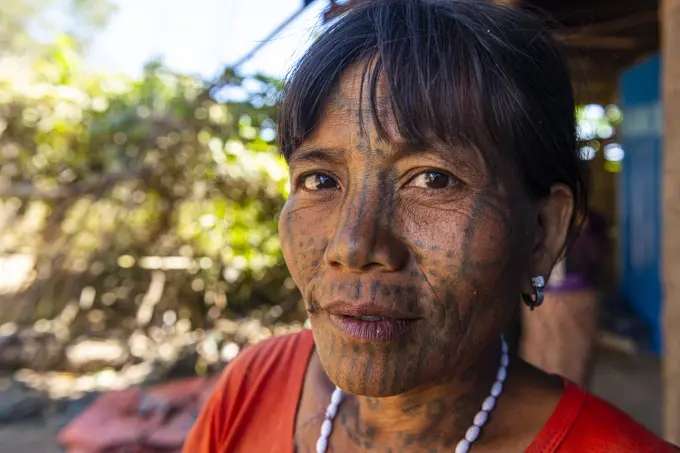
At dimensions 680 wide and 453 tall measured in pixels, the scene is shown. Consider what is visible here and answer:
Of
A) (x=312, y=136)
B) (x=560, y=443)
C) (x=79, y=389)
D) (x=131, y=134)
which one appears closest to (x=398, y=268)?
(x=312, y=136)

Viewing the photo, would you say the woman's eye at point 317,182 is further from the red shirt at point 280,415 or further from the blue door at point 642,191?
the blue door at point 642,191

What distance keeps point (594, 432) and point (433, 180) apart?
564mm

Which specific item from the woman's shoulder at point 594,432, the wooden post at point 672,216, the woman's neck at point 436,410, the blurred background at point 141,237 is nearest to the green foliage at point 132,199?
the blurred background at point 141,237

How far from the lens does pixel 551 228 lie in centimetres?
110

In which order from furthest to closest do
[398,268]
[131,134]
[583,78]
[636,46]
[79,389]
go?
[636,46] → [79,389] → [131,134] → [583,78] → [398,268]

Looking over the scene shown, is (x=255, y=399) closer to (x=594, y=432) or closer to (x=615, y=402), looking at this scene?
(x=594, y=432)

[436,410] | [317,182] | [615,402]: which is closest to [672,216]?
[436,410]

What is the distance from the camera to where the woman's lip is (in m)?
0.93

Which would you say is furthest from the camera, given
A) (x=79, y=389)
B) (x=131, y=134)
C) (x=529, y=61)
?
(x=79, y=389)

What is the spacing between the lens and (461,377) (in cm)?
110

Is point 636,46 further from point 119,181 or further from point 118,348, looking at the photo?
point 118,348

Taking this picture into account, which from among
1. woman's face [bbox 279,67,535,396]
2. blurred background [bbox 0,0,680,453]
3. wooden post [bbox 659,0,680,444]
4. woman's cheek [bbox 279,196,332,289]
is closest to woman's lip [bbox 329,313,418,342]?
woman's face [bbox 279,67,535,396]

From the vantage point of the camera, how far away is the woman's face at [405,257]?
929 mm

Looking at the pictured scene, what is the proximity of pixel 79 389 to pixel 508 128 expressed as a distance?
17.2 ft
